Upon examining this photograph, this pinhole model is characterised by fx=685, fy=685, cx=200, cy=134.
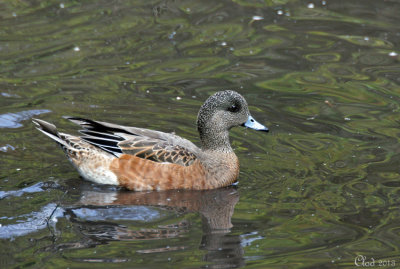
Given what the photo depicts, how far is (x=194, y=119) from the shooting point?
926 cm

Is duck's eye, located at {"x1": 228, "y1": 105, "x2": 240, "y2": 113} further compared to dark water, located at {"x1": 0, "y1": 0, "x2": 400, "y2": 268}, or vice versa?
duck's eye, located at {"x1": 228, "y1": 105, "x2": 240, "y2": 113}

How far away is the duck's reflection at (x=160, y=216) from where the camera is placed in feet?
20.5

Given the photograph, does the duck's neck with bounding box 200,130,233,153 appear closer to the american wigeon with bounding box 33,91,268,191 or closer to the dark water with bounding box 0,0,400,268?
the american wigeon with bounding box 33,91,268,191

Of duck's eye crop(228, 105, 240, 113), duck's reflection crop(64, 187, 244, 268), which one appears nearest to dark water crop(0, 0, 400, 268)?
duck's reflection crop(64, 187, 244, 268)

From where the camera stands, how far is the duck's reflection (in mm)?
6250

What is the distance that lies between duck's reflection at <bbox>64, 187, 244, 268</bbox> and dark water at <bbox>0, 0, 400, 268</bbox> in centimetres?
2

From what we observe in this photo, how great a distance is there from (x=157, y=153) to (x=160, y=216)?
1.07 meters

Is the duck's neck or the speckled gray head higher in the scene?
the speckled gray head

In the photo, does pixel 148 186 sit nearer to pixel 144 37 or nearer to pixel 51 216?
pixel 51 216

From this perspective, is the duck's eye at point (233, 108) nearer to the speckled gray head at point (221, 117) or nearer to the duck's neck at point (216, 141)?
the speckled gray head at point (221, 117)

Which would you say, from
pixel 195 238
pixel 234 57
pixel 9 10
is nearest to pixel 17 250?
pixel 195 238

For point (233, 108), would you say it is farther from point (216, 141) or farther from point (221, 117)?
point (216, 141)

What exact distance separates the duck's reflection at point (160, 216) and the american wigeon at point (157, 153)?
0.15 metres

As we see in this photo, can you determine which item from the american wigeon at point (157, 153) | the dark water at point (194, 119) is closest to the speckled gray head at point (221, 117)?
the american wigeon at point (157, 153)
